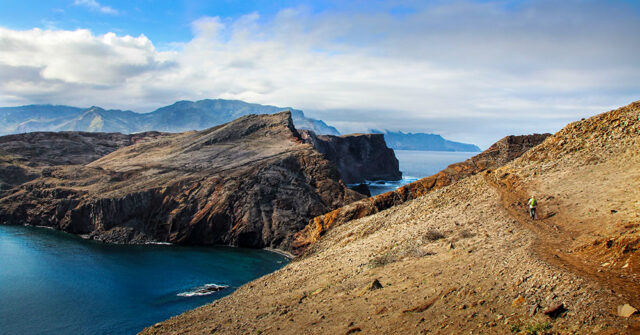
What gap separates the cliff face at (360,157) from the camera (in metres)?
168

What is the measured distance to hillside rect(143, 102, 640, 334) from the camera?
44.9 feet

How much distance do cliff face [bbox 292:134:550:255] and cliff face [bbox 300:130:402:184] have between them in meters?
110

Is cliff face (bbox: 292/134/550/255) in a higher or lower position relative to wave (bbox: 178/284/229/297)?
higher

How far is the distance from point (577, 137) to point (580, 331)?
968 inches

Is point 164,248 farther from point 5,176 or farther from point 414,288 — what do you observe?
point 5,176

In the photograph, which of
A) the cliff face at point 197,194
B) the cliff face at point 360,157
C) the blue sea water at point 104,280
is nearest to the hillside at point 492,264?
the blue sea water at point 104,280

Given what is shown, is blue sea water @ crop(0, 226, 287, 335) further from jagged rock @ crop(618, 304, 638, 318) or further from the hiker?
jagged rock @ crop(618, 304, 638, 318)

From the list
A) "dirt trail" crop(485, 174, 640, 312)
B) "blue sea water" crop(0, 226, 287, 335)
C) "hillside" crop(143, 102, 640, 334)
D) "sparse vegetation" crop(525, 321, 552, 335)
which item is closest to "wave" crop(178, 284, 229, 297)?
"blue sea water" crop(0, 226, 287, 335)

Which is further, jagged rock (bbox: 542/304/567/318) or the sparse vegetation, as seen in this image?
jagged rock (bbox: 542/304/567/318)

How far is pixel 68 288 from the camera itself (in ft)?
136

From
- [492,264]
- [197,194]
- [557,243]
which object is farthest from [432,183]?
[197,194]

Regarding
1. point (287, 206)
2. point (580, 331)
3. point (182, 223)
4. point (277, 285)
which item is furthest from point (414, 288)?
point (182, 223)

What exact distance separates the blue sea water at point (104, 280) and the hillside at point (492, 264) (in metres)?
10.9

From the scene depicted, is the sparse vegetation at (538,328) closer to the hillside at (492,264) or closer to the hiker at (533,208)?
the hillside at (492,264)
